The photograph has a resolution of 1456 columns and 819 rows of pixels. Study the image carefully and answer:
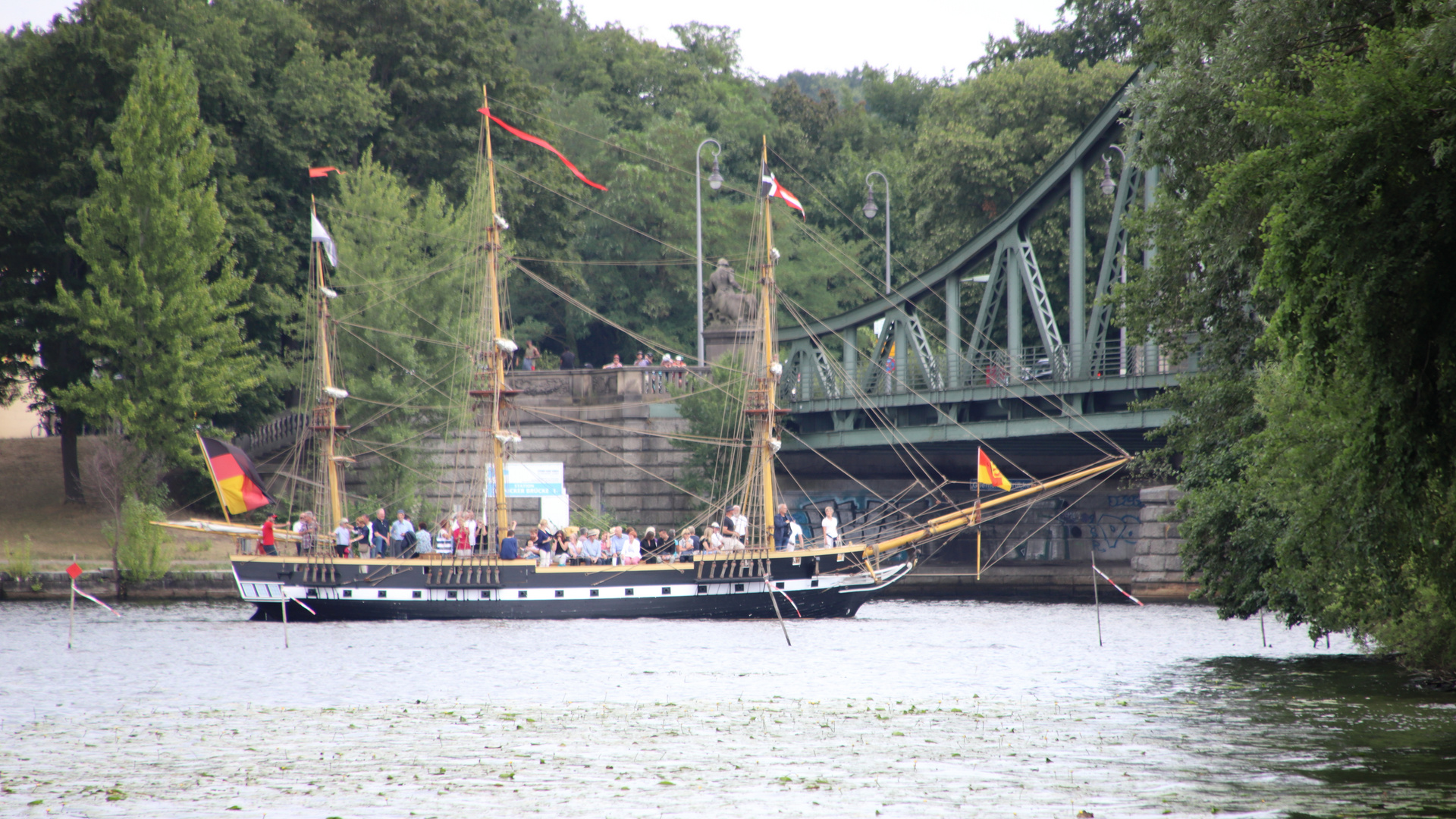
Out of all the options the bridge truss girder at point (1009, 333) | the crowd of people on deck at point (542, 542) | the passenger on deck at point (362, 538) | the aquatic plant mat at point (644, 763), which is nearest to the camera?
the aquatic plant mat at point (644, 763)

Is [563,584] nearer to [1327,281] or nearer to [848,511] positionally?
[848,511]

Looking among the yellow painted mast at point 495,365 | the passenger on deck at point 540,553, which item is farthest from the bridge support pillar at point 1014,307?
the passenger on deck at point 540,553

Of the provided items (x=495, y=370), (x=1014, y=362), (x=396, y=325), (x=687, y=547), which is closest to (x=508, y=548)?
(x=687, y=547)

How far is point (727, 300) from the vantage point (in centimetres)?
5759

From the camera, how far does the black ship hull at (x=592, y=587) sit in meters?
39.9

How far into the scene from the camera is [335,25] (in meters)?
66.6

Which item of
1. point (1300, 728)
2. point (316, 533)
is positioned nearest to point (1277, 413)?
point (1300, 728)

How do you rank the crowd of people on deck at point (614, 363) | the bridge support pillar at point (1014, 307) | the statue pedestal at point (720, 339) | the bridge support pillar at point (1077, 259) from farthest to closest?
1. the statue pedestal at point (720, 339)
2. the crowd of people on deck at point (614, 363)
3. the bridge support pillar at point (1014, 307)
4. the bridge support pillar at point (1077, 259)

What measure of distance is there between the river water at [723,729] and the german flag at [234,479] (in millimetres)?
10605

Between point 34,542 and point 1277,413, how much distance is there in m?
42.6

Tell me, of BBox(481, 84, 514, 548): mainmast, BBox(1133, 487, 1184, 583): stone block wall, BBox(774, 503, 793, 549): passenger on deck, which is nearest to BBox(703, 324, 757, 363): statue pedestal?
BBox(774, 503, 793, 549): passenger on deck

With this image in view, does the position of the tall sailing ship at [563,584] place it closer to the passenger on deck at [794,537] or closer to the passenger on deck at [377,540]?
the passenger on deck at [794,537]

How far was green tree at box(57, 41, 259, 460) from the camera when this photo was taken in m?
51.0

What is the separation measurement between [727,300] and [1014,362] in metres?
14.6
